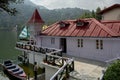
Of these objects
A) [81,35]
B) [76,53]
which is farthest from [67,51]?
[81,35]

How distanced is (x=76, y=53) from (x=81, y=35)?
2764 millimetres

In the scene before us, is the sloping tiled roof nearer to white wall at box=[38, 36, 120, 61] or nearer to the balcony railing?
white wall at box=[38, 36, 120, 61]

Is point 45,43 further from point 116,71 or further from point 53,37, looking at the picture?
point 116,71

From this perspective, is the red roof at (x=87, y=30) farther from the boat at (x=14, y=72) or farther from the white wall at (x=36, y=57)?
the boat at (x=14, y=72)

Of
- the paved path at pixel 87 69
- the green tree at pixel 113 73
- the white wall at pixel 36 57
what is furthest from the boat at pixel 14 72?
the green tree at pixel 113 73

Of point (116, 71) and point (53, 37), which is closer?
point (116, 71)

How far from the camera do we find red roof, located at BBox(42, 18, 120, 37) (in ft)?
72.4

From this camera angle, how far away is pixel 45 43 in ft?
96.7

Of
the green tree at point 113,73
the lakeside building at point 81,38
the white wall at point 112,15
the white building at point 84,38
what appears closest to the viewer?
the green tree at point 113,73

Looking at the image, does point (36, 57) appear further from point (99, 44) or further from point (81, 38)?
point (99, 44)

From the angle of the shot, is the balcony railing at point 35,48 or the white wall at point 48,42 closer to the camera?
the balcony railing at point 35,48

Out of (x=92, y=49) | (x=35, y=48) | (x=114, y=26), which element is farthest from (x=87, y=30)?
(x=35, y=48)

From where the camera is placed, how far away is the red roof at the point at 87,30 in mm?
22062

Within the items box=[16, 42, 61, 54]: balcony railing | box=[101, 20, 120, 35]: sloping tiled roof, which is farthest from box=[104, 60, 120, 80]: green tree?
box=[16, 42, 61, 54]: balcony railing
